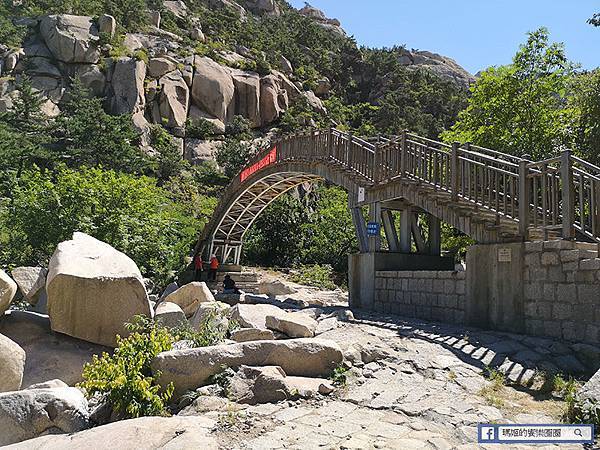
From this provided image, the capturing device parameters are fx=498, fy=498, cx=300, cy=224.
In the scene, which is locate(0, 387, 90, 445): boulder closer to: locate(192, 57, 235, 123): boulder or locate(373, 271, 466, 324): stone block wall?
locate(373, 271, 466, 324): stone block wall

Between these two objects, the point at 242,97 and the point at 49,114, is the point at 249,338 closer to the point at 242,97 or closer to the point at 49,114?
the point at 49,114

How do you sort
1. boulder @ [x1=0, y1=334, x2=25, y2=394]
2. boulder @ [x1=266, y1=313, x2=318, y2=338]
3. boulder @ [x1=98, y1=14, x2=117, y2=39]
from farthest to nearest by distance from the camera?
1. boulder @ [x1=98, y1=14, x2=117, y2=39]
2. boulder @ [x1=266, y1=313, x2=318, y2=338]
3. boulder @ [x1=0, y1=334, x2=25, y2=394]

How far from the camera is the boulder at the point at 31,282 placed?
11070 millimetres

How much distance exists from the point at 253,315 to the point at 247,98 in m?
43.3

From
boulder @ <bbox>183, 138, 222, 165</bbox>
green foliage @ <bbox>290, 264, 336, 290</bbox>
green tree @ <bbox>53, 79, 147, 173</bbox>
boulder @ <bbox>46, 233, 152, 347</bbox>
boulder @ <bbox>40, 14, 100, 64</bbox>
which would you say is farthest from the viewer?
boulder @ <bbox>40, 14, 100, 64</bbox>

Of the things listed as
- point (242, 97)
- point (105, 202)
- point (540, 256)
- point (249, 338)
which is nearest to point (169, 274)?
point (105, 202)

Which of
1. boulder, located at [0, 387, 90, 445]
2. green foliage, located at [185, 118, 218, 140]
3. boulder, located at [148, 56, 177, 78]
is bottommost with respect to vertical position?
boulder, located at [0, 387, 90, 445]

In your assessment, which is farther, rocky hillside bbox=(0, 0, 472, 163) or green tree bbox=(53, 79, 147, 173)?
rocky hillside bbox=(0, 0, 472, 163)

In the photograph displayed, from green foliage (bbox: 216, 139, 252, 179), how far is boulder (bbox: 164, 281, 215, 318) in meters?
27.5

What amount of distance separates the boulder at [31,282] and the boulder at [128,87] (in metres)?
32.9

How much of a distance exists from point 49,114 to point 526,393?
1750 inches

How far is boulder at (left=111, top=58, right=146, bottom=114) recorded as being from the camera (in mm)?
42125

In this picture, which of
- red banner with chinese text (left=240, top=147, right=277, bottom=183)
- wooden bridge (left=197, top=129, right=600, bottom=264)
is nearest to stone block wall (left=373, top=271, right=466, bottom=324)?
wooden bridge (left=197, top=129, right=600, bottom=264)

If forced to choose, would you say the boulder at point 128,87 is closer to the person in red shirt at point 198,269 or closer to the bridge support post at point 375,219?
the person in red shirt at point 198,269
